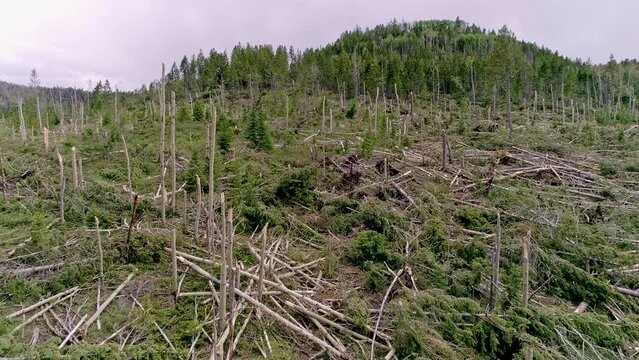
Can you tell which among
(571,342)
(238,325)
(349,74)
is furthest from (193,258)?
(349,74)

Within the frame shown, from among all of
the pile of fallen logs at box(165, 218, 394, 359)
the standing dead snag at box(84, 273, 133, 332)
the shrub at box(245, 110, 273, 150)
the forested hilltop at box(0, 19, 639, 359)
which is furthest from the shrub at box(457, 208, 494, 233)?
the shrub at box(245, 110, 273, 150)

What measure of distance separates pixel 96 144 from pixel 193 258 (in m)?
10.6

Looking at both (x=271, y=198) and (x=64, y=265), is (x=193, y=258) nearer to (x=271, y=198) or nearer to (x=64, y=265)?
(x=64, y=265)

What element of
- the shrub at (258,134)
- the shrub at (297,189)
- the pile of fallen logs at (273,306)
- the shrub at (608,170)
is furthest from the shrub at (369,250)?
the shrub at (608,170)

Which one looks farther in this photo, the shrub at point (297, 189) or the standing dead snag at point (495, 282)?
the shrub at point (297, 189)

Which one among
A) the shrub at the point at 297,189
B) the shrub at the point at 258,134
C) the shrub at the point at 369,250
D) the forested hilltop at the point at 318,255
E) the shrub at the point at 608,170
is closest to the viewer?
the forested hilltop at the point at 318,255

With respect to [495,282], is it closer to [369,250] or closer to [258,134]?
[369,250]

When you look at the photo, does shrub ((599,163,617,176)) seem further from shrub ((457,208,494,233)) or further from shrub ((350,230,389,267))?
shrub ((350,230,389,267))

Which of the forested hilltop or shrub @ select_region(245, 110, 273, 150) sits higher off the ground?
shrub @ select_region(245, 110, 273, 150)

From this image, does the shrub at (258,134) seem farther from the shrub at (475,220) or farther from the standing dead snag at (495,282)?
the standing dead snag at (495,282)

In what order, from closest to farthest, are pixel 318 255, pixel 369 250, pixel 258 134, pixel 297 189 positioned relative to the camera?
pixel 369 250, pixel 318 255, pixel 297 189, pixel 258 134

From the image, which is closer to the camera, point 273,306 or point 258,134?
point 273,306

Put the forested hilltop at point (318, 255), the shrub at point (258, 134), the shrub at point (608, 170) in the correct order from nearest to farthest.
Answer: the forested hilltop at point (318, 255), the shrub at point (608, 170), the shrub at point (258, 134)

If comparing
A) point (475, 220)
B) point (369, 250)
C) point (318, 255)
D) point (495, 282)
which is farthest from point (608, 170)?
point (318, 255)
